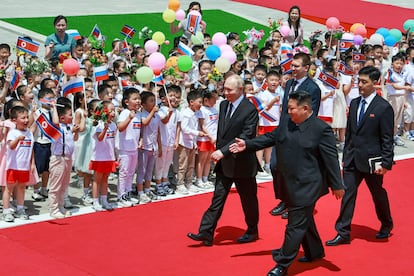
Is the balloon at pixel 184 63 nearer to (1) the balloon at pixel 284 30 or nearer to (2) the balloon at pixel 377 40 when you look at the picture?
(1) the balloon at pixel 284 30

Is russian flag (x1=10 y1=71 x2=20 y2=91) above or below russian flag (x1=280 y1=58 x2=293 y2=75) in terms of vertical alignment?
below

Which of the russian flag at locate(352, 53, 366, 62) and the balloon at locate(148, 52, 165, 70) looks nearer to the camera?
the balloon at locate(148, 52, 165, 70)

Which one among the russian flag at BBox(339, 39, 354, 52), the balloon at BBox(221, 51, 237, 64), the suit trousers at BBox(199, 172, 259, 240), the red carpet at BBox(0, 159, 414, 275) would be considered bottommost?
the red carpet at BBox(0, 159, 414, 275)

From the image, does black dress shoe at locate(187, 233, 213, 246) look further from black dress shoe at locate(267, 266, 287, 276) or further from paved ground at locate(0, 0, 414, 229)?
paved ground at locate(0, 0, 414, 229)

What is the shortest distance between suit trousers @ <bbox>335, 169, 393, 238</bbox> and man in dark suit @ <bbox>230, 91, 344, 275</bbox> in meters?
1.21

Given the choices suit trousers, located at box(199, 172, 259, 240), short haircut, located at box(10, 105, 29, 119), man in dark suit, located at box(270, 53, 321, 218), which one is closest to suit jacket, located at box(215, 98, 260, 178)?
suit trousers, located at box(199, 172, 259, 240)

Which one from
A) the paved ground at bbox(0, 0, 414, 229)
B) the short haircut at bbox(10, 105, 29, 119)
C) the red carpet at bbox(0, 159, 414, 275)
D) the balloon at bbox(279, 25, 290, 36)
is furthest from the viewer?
the paved ground at bbox(0, 0, 414, 229)

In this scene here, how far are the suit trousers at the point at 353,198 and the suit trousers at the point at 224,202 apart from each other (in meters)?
1.08

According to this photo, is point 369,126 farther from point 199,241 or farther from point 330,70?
point 330,70

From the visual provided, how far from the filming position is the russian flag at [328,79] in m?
15.1

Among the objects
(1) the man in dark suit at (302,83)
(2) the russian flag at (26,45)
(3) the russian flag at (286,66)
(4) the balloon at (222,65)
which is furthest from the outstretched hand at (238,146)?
(2) the russian flag at (26,45)

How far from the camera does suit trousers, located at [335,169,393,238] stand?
1060 centimetres

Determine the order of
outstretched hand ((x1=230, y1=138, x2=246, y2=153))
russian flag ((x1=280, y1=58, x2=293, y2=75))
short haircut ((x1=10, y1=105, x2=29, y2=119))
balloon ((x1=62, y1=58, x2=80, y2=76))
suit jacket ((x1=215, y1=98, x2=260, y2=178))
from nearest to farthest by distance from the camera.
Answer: outstretched hand ((x1=230, y1=138, x2=246, y2=153)) → suit jacket ((x1=215, y1=98, x2=260, y2=178)) → short haircut ((x1=10, y1=105, x2=29, y2=119)) → balloon ((x1=62, y1=58, x2=80, y2=76)) → russian flag ((x1=280, y1=58, x2=293, y2=75))

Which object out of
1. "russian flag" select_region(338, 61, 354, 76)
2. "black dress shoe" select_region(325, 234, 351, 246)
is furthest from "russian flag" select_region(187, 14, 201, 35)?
"black dress shoe" select_region(325, 234, 351, 246)
